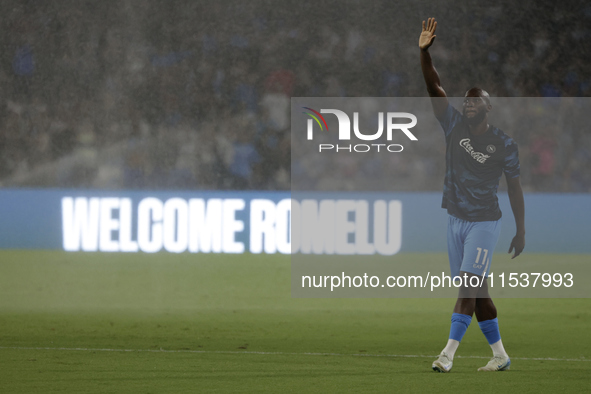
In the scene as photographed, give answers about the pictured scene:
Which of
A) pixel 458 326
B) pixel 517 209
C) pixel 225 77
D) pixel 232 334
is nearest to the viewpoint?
pixel 458 326

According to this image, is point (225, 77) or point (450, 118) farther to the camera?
point (225, 77)

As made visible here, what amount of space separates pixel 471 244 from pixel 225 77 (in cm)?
484

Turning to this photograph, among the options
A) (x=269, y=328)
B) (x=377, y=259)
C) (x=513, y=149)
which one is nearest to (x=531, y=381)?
(x=513, y=149)

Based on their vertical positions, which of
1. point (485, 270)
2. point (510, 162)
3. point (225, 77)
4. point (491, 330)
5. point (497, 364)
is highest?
point (225, 77)

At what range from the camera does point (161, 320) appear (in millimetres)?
6164

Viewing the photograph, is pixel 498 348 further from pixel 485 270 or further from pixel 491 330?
pixel 485 270

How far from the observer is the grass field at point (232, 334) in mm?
3615

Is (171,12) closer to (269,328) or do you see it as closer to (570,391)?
(269,328)

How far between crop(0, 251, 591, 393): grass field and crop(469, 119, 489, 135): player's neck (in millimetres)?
1215

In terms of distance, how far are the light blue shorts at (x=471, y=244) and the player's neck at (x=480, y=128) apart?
1.49 feet

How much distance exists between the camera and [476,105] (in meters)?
3.93

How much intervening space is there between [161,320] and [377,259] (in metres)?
2.25

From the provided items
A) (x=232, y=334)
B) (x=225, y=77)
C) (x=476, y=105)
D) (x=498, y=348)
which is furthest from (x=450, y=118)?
(x=225, y=77)

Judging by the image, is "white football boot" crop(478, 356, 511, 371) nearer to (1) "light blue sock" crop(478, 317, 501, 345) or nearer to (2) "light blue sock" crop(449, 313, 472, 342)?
(1) "light blue sock" crop(478, 317, 501, 345)
